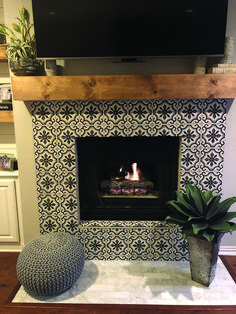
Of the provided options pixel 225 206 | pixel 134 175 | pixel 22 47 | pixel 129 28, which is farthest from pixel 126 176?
pixel 22 47

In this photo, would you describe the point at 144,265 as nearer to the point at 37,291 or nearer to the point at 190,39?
the point at 37,291

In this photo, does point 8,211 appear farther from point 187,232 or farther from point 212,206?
point 212,206

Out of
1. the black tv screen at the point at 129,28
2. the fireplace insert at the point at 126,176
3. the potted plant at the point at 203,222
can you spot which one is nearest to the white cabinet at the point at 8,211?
the fireplace insert at the point at 126,176

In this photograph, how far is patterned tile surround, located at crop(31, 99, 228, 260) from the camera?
7.14 feet

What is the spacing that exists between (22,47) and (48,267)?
4.90 ft

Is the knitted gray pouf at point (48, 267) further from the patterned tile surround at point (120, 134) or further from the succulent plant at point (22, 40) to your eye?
the succulent plant at point (22, 40)

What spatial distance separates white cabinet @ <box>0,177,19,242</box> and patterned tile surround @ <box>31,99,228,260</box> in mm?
286

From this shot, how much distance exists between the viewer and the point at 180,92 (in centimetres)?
205

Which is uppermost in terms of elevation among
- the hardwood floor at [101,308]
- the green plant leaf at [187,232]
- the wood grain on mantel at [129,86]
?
the wood grain on mantel at [129,86]

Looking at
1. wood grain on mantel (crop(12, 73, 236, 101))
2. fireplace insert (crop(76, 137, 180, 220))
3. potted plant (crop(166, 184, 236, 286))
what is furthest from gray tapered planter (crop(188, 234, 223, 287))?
wood grain on mantel (crop(12, 73, 236, 101))

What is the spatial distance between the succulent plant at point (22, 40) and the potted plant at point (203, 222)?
1474 mm

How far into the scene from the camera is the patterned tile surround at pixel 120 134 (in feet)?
7.14

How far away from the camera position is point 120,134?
222 cm

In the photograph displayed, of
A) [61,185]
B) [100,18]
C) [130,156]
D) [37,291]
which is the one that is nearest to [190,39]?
[100,18]
